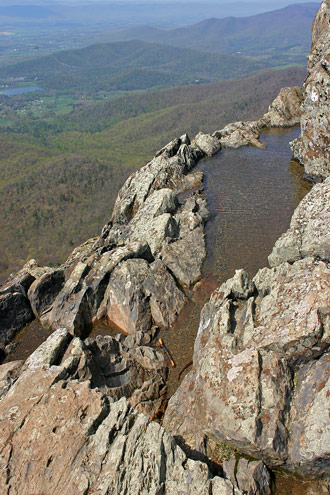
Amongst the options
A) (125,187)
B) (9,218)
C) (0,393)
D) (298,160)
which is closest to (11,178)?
(9,218)

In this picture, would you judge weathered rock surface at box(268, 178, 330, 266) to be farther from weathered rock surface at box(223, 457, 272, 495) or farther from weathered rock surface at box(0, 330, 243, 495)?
weathered rock surface at box(0, 330, 243, 495)

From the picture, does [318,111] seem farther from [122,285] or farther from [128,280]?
[122,285]

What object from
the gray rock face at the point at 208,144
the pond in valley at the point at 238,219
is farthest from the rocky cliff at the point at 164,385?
the gray rock face at the point at 208,144

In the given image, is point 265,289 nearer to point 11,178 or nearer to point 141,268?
point 141,268

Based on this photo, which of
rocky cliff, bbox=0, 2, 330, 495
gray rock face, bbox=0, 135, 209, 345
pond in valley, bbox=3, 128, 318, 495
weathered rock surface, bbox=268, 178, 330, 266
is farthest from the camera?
gray rock face, bbox=0, 135, 209, 345

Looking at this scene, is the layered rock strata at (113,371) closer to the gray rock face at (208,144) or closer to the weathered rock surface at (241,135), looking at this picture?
the gray rock face at (208,144)

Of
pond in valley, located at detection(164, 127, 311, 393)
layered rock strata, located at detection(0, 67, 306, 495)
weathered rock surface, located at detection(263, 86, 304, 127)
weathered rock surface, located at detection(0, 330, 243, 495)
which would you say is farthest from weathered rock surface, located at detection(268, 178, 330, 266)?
weathered rock surface, located at detection(263, 86, 304, 127)
